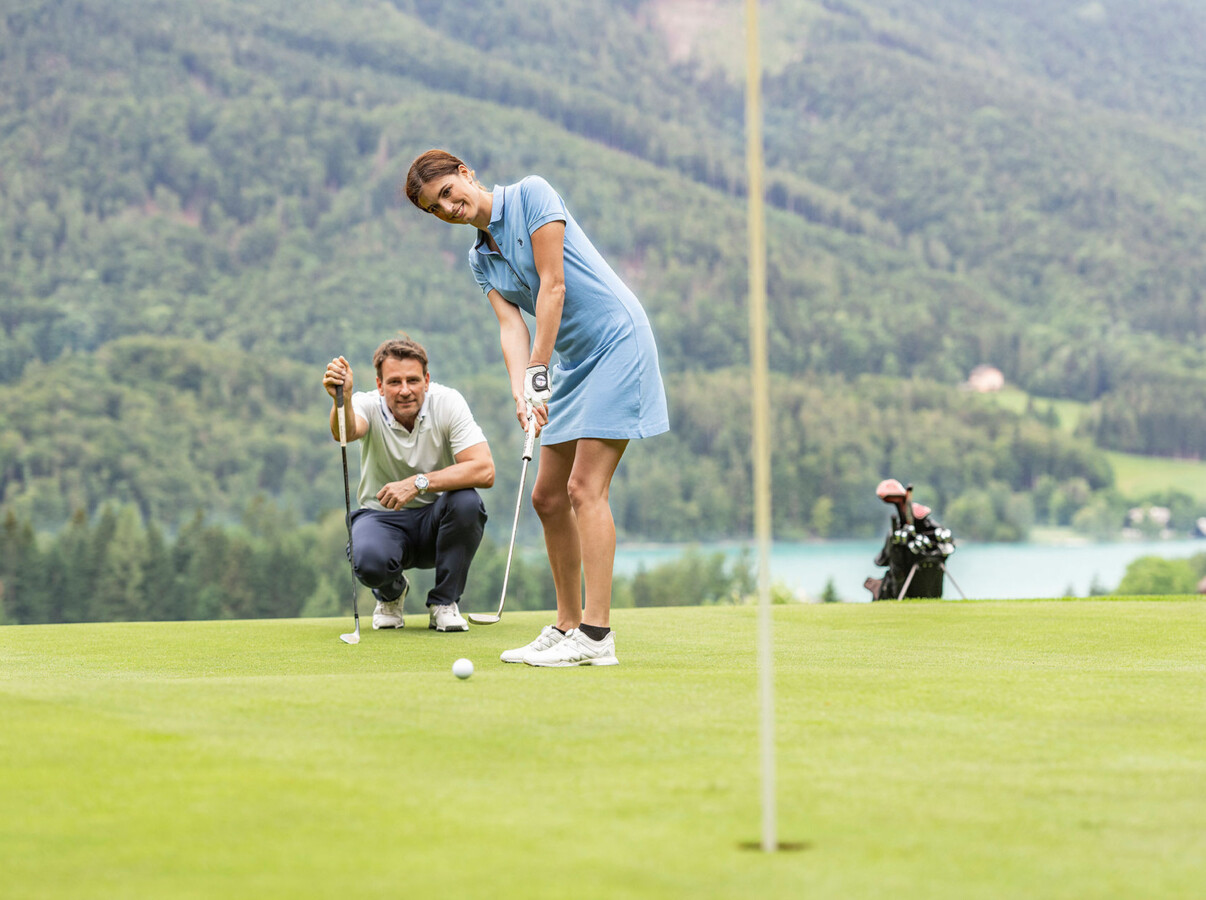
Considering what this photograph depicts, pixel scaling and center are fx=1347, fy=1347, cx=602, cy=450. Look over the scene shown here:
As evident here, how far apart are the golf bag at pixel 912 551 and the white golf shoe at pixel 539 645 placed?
510 centimetres

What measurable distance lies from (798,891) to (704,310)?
470ft

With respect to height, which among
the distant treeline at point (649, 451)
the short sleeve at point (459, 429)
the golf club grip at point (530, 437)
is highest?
the distant treeline at point (649, 451)

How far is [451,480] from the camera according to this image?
6.17 m

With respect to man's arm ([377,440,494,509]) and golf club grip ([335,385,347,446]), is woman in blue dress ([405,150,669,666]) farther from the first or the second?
man's arm ([377,440,494,509])

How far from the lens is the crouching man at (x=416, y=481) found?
20.2 feet

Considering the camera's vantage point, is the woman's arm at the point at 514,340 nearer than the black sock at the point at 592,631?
No

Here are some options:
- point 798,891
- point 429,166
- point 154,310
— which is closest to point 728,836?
point 798,891

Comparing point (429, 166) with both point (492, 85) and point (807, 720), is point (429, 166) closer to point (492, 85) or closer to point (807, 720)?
point (807, 720)

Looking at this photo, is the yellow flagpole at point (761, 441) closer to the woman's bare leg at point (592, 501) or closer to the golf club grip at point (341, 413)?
the woman's bare leg at point (592, 501)

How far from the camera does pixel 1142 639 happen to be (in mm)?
5770

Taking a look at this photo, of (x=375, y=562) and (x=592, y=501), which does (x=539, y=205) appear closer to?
(x=592, y=501)

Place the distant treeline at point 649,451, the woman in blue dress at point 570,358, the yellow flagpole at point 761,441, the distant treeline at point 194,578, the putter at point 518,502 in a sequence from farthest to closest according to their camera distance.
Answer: the distant treeline at point 649,451
the distant treeline at point 194,578
the putter at point 518,502
the woman in blue dress at point 570,358
the yellow flagpole at point 761,441

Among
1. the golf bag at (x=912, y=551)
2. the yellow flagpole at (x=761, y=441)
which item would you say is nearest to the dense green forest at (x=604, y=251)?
the golf bag at (x=912, y=551)

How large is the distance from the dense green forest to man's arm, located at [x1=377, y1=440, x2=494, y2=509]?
8993cm
